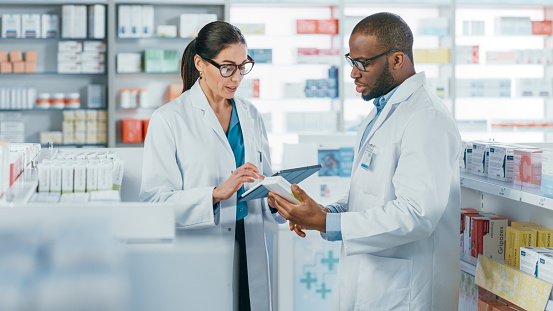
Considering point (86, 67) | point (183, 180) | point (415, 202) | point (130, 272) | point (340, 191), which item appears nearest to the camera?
point (130, 272)

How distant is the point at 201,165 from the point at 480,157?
49.1 inches

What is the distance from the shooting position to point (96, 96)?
6324 mm

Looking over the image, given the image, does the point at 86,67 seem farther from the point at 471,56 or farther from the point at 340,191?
the point at 471,56

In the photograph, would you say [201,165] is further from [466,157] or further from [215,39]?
[466,157]

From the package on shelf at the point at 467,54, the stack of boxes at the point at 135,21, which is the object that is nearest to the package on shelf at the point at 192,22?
the stack of boxes at the point at 135,21

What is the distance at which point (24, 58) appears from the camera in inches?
248

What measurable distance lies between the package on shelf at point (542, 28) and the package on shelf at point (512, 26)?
62mm

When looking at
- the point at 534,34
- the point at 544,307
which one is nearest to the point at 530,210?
the point at 544,307

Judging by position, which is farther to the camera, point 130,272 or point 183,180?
point 183,180

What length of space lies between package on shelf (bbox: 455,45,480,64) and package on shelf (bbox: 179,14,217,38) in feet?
9.28

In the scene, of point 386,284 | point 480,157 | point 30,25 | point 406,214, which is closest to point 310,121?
point 30,25

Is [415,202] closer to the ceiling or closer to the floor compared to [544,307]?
closer to the ceiling

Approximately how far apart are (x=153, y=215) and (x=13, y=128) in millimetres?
5750

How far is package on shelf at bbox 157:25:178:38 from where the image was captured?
20.7 ft
